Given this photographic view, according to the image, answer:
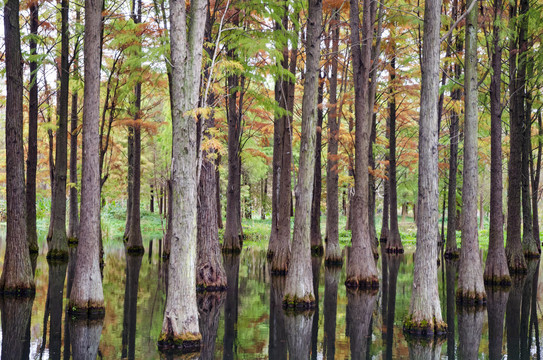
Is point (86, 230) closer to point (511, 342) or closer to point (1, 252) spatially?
point (511, 342)

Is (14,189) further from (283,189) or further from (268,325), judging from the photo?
(283,189)

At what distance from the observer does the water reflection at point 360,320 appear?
27.1ft

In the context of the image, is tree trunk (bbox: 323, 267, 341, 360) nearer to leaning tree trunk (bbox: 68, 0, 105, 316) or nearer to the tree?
the tree

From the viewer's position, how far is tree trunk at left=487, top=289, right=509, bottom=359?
27.3ft

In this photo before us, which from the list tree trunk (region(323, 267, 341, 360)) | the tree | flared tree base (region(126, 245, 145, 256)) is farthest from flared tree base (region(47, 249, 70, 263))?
the tree

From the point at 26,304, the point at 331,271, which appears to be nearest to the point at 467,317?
the point at 331,271

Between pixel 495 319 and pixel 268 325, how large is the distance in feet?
15.2

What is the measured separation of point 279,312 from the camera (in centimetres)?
1091

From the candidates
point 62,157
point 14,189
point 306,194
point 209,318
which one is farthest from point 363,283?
point 62,157

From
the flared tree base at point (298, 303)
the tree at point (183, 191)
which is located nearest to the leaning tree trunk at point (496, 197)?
the flared tree base at point (298, 303)

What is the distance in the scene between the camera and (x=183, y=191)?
8172 mm

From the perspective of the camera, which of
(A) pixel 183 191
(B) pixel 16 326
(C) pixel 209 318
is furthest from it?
(C) pixel 209 318

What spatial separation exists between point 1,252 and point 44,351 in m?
15.2

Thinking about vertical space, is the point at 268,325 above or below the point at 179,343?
below
